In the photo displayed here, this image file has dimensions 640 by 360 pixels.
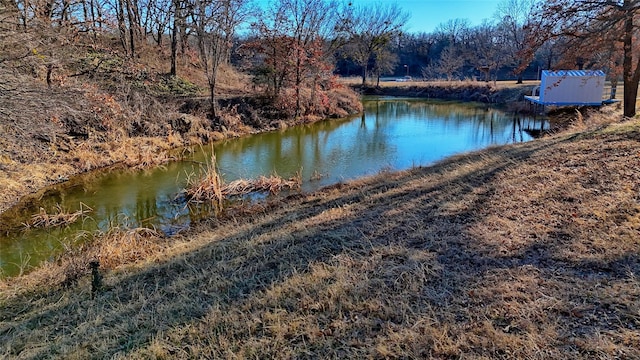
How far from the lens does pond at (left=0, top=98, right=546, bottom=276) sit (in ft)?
27.2

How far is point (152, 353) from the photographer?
10.2 ft

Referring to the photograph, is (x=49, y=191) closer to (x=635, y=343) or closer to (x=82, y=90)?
(x=82, y=90)

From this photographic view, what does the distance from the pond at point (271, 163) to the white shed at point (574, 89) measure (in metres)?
1.74

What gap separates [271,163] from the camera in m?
13.8

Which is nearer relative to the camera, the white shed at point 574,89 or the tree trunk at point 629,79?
the tree trunk at point 629,79

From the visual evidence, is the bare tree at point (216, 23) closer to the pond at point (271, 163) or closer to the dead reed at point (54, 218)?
the pond at point (271, 163)

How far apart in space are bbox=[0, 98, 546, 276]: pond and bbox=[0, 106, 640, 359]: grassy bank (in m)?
2.34

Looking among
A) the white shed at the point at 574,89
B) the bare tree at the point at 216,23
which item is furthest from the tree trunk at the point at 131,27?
the white shed at the point at 574,89

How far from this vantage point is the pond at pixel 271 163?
8289 mm

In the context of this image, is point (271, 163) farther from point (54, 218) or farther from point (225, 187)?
point (54, 218)

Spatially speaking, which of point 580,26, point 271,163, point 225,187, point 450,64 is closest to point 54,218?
point 225,187

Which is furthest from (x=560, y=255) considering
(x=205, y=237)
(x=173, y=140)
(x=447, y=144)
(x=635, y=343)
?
(x=173, y=140)

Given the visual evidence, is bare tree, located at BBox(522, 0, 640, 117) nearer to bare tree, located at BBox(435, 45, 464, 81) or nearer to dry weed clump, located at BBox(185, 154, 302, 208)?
dry weed clump, located at BBox(185, 154, 302, 208)

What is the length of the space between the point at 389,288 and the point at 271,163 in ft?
34.5
